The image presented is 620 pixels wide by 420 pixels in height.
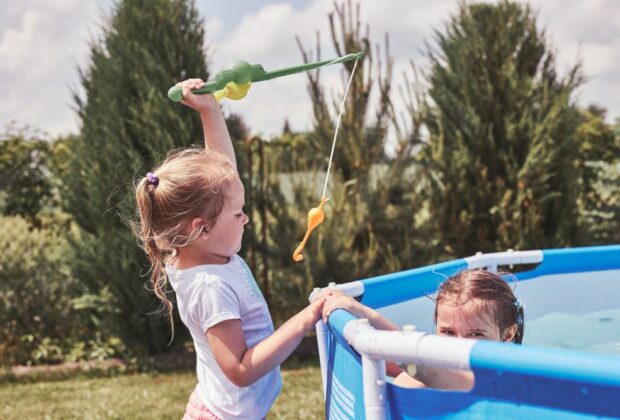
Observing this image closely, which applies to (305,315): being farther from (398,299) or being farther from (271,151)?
(271,151)

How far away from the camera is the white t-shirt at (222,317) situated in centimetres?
195

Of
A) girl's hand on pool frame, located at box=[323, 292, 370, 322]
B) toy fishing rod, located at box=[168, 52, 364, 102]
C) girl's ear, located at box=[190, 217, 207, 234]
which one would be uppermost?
toy fishing rod, located at box=[168, 52, 364, 102]

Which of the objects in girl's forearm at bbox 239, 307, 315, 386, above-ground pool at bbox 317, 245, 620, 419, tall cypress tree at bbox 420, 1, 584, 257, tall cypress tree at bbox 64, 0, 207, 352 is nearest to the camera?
above-ground pool at bbox 317, 245, 620, 419

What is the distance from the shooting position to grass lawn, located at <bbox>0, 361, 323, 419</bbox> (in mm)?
4684

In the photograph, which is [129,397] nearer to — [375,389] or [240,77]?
[240,77]

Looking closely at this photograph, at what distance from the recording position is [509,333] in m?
2.28

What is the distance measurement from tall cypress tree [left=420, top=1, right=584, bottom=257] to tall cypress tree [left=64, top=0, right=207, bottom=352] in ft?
7.37

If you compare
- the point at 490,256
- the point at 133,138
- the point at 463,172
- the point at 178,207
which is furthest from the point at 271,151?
the point at 178,207

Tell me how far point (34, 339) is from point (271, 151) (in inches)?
107

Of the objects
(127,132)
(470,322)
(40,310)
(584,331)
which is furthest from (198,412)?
(40,310)

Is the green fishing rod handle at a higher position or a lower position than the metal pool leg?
higher

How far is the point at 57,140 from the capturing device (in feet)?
24.5

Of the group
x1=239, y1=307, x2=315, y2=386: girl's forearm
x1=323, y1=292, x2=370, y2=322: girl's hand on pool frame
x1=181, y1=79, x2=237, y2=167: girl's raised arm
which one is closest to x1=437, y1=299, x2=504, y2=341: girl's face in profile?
x1=323, y1=292, x2=370, y2=322: girl's hand on pool frame

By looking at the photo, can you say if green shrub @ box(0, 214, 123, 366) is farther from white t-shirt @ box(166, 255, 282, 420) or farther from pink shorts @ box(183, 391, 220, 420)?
white t-shirt @ box(166, 255, 282, 420)
